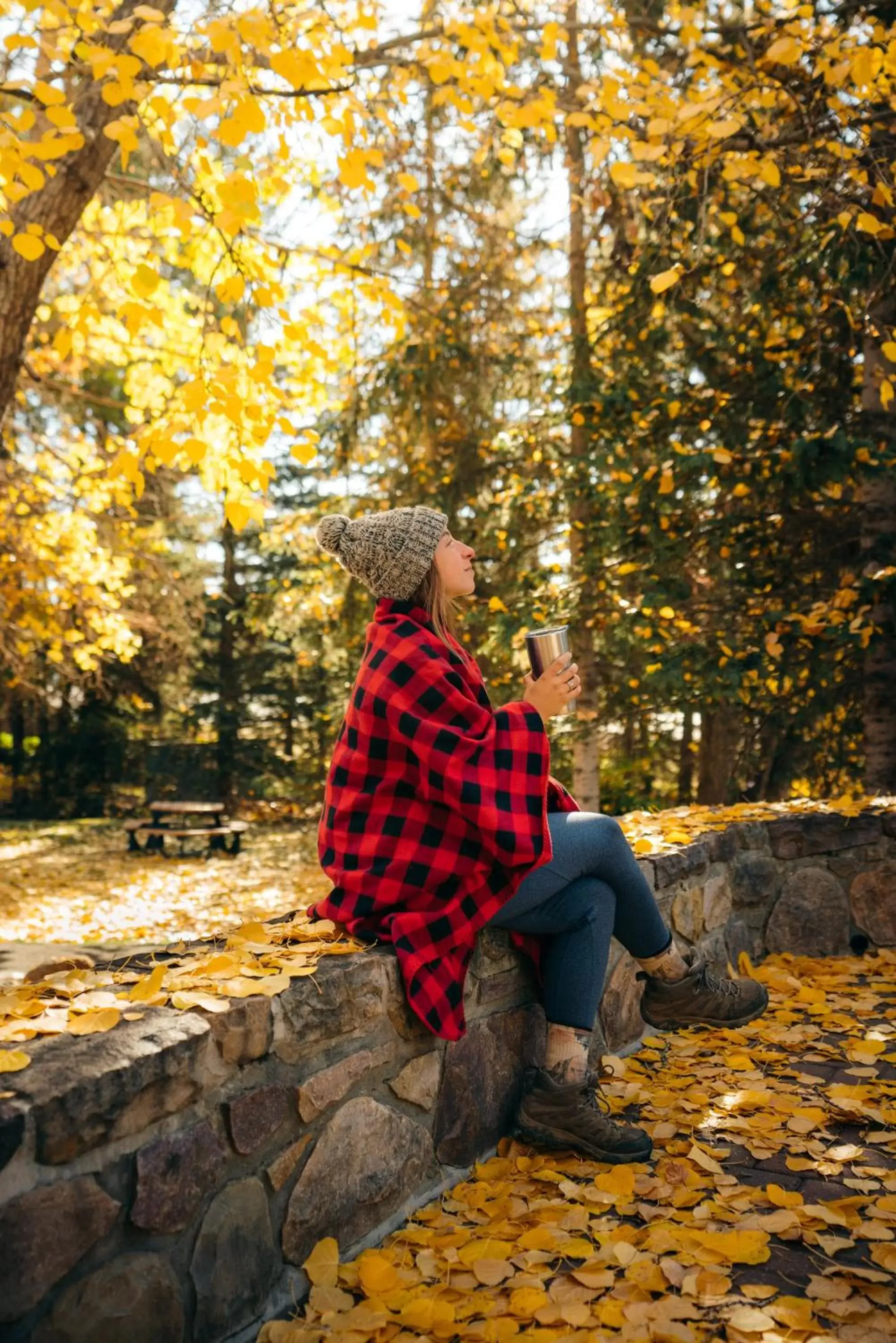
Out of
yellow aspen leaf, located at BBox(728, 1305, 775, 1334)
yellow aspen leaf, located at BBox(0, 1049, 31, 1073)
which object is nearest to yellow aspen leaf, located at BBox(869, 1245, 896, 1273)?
yellow aspen leaf, located at BBox(728, 1305, 775, 1334)

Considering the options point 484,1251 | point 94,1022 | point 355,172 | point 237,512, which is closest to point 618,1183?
point 484,1251

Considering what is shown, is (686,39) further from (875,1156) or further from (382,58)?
(875,1156)

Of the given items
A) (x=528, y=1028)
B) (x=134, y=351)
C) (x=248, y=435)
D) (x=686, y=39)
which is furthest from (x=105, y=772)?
(x=528, y=1028)

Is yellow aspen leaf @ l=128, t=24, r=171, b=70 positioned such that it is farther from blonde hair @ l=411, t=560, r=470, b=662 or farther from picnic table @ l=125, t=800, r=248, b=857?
picnic table @ l=125, t=800, r=248, b=857

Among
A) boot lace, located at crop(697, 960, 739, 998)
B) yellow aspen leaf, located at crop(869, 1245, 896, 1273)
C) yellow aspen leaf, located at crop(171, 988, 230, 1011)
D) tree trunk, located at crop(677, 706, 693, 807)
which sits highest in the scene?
tree trunk, located at crop(677, 706, 693, 807)

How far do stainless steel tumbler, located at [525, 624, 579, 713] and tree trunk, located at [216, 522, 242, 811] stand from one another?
13.9 m

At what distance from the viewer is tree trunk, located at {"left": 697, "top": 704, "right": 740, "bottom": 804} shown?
8.70 meters

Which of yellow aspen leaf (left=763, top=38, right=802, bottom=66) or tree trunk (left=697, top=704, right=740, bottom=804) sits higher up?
yellow aspen leaf (left=763, top=38, right=802, bottom=66)

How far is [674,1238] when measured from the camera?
6.83ft

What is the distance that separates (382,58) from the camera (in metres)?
5.45

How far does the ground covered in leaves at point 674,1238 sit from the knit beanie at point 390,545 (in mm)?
1356

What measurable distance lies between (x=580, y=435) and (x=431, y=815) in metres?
6.14

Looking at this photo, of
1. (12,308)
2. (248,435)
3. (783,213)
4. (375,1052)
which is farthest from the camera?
(783,213)

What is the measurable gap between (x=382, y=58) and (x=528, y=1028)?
4.87 metres
